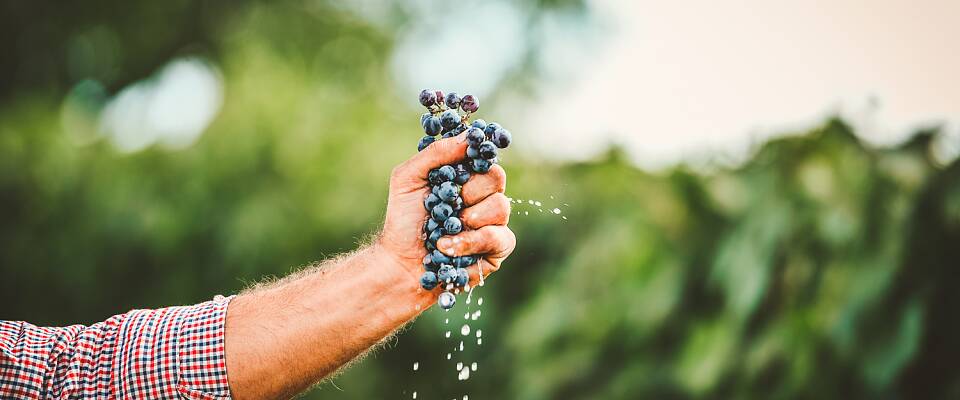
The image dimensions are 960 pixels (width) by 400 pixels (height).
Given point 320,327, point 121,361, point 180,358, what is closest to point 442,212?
point 320,327

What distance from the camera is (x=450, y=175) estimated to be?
174 cm

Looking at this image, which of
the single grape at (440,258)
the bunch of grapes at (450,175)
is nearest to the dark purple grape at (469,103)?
the bunch of grapes at (450,175)

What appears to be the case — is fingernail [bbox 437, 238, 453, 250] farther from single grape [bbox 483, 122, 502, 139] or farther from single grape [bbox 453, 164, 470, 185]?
single grape [bbox 483, 122, 502, 139]

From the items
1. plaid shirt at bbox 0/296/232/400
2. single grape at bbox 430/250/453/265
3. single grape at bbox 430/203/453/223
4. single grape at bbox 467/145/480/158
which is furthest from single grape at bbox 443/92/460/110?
plaid shirt at bbox 0/296/232/400

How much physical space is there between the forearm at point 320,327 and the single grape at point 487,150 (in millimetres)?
340

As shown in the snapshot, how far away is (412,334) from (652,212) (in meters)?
1.43

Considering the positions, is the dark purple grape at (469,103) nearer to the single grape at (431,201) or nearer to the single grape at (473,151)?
the single grape at (473,151)

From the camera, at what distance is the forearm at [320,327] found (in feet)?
5.96

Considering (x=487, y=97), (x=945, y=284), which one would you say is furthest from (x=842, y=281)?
(x=487, y=97)

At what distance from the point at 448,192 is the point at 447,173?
0.05 metres

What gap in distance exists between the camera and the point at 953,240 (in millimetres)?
2881

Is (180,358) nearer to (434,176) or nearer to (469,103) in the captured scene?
(434,176)

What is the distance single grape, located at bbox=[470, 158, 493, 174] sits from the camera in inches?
68.2

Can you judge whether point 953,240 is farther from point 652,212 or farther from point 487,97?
point 487,97
